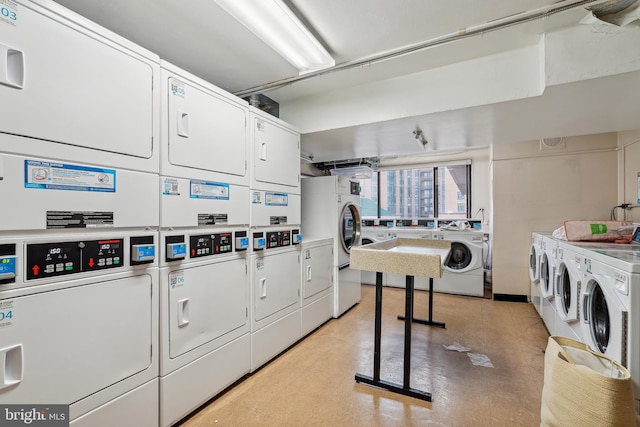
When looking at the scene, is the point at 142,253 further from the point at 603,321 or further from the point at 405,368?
the point at 603,321

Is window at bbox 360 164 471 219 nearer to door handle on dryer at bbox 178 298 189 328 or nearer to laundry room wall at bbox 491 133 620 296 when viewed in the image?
laundry room wall at bbox 491 133 620 296

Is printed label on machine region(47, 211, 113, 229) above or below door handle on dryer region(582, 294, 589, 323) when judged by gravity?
above

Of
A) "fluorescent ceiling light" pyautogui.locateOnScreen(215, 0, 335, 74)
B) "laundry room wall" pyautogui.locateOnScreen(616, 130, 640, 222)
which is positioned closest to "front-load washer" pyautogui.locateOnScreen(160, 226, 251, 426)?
"fluorescent ceiling light" pyautogui.locateOnScreen(215, 0, 335, 74)

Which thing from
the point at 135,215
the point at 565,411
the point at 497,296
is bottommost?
the point at 497,296

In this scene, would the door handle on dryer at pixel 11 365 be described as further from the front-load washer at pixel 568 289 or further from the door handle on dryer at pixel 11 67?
the front-load washer at pixel 568 289

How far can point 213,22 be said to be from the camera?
182cm

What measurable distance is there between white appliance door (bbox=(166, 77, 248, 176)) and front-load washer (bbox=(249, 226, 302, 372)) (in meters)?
0.63

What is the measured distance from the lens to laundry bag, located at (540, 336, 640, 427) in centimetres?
112

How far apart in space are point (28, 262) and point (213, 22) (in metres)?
1.65

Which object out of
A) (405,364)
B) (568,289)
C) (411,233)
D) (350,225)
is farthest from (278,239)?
(411,233)

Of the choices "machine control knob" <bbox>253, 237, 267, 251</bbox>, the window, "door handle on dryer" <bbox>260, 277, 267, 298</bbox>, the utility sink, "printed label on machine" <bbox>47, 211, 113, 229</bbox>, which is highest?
the window

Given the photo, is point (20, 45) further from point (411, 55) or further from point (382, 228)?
point (382, 228)

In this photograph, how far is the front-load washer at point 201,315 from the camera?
1665mm

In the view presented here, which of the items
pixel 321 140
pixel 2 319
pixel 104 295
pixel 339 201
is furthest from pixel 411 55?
pixel 2 319
